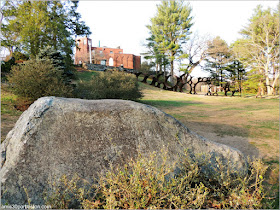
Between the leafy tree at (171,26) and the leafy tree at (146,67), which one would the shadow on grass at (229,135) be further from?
the leafy tree at (146,67)

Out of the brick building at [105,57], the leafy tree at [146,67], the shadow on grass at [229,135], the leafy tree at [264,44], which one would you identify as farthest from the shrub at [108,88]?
the brick building at [105,57]

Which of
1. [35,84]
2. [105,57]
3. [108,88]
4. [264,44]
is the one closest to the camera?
[35,84]

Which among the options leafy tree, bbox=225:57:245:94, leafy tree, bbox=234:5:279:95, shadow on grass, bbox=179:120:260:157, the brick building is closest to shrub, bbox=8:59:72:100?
shadow on grass, bbox=179:120:260:157

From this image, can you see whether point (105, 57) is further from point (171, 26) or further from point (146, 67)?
point (171, 26)

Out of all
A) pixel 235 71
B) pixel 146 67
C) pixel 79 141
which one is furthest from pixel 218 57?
pixel 79 141

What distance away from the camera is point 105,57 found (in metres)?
47.1

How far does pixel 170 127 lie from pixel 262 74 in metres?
26.0

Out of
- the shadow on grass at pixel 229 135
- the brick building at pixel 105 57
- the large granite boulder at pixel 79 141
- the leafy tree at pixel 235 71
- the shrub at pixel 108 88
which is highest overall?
the brick building at pixel 105 57

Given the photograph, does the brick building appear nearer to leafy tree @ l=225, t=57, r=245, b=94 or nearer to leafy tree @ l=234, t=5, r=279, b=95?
leafy tree @ l=225, t=57, r=245, b=94

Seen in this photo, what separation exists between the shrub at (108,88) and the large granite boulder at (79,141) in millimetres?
Answer: 9564

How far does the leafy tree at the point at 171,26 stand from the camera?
3219 cm

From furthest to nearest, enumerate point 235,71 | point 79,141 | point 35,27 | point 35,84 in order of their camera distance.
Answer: point 235,71
point 35,27
point 35,84
point 79,141

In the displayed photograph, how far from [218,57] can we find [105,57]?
2460 cm

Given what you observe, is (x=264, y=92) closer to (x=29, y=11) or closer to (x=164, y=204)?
(x=29, y=11)
